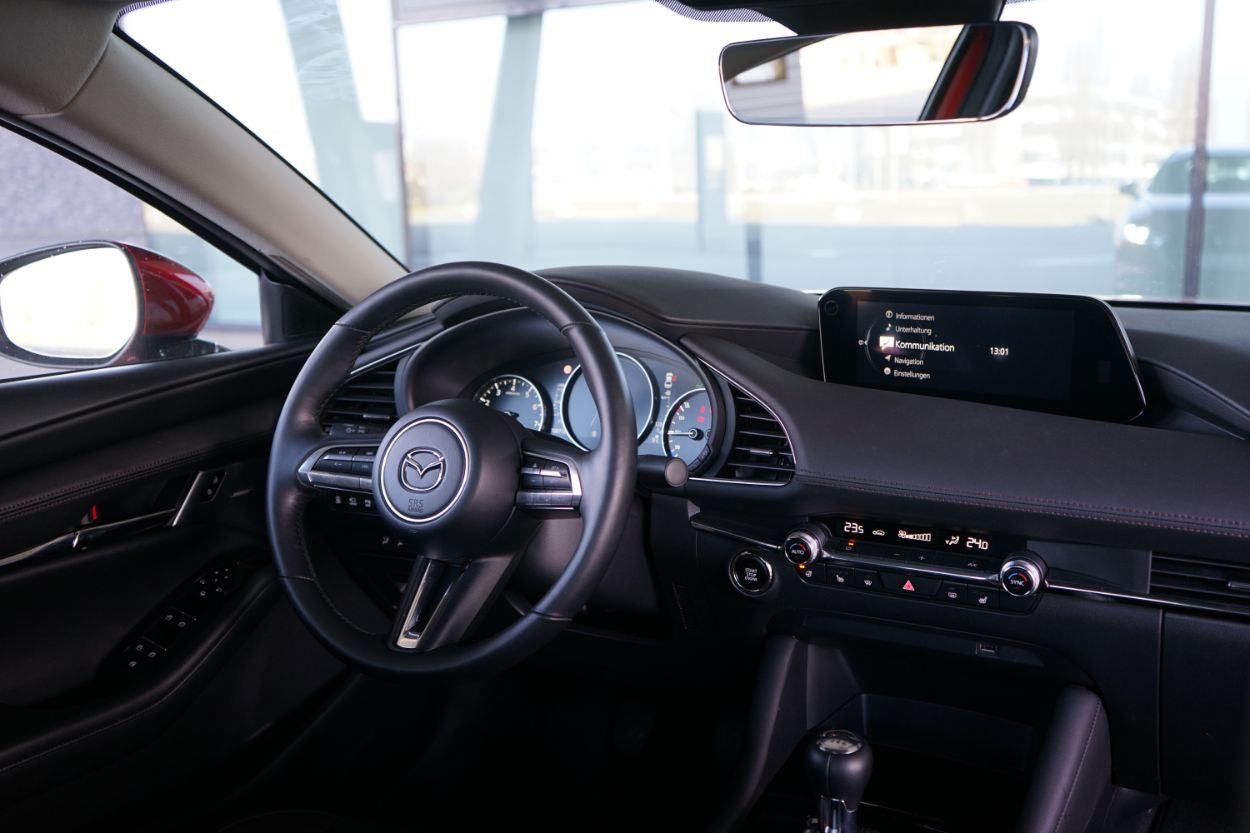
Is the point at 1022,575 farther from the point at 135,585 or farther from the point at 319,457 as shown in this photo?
the point at 135,585

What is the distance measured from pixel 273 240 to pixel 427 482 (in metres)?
0.90

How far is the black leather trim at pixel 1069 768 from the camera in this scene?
180 cm

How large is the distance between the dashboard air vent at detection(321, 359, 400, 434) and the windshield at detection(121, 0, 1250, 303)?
495 millimetres

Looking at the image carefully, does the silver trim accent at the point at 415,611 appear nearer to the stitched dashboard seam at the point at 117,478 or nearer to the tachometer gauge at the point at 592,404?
the tachometer gauge at the point at 592,404

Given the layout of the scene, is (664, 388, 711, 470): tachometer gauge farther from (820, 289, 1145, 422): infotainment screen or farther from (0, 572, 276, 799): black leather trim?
(0, 572, 276, 799): black leather trim

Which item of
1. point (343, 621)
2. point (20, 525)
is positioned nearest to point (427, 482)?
point (343, 621)

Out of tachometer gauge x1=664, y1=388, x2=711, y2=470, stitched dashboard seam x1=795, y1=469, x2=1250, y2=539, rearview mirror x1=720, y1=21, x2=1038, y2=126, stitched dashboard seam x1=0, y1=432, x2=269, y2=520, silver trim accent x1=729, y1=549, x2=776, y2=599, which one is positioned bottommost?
silver trim accent x1=729, y1=549, x2=776, y2=599

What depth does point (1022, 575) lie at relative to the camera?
1736mm

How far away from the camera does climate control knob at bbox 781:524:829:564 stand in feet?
6.20

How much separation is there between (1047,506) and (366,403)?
1223mm

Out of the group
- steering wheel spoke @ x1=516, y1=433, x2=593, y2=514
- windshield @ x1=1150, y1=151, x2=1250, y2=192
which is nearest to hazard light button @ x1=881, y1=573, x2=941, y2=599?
steering wheel spoke @ x1=516, y1=433, x2=593, y2=514

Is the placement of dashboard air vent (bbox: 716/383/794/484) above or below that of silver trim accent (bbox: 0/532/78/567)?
above

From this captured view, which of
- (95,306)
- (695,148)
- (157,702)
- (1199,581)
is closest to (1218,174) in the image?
(695,148)

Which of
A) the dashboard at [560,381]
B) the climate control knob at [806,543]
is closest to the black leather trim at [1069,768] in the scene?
the climate control knob at [806,543]
